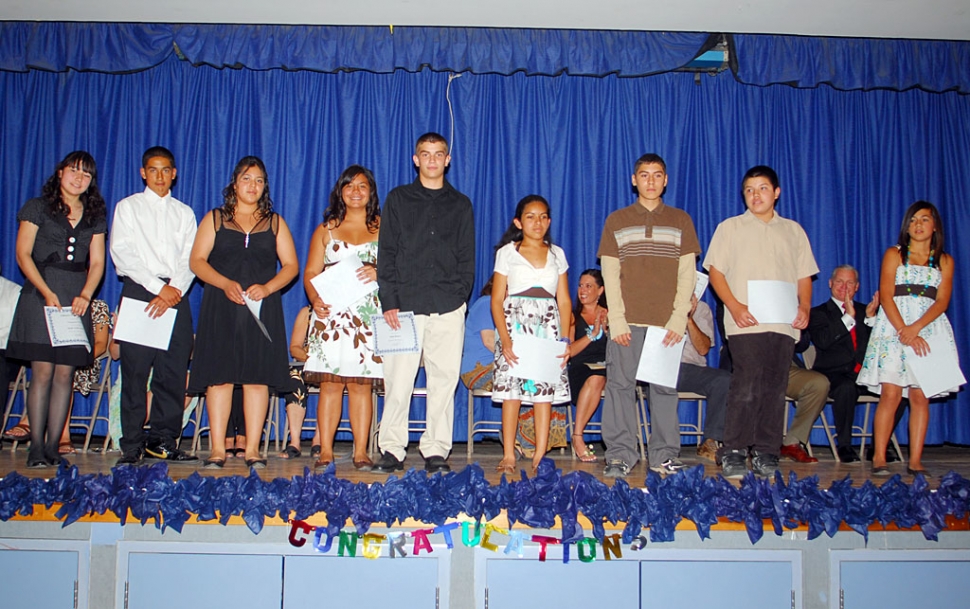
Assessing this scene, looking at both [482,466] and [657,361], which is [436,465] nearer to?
[482,466]

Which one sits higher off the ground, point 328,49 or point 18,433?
point 328,49

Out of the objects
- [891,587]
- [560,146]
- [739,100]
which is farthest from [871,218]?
[891,587]

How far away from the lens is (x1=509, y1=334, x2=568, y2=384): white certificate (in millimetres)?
3609

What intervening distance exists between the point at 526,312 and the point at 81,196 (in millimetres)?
2250

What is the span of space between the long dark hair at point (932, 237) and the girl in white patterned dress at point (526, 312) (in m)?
1.85

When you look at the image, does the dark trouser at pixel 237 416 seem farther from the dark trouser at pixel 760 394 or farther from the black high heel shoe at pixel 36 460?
the dark trouser at pixel 760 394

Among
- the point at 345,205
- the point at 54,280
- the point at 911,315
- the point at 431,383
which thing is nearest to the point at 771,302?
the point at 911,315

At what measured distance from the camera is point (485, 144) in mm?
5539

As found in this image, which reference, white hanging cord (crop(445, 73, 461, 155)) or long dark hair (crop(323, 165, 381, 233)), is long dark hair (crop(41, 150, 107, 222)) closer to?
long dark hair (crop(323, 165, 381, 233))

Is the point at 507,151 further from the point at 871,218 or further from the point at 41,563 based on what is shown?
the point at 41,563

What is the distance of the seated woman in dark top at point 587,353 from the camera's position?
449 cm

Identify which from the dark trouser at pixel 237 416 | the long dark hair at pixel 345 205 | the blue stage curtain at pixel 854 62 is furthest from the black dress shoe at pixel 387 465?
the blue stage curtain at pixel 854 62

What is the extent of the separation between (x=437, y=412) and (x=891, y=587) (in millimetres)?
2005

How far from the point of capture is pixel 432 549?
299 centimetres
